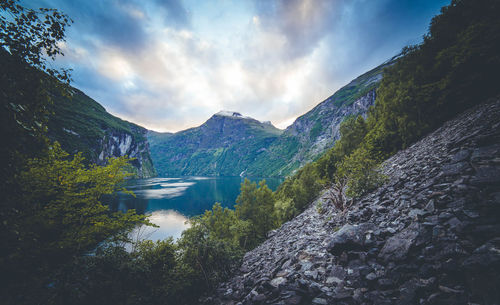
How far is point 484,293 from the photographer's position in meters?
3.77

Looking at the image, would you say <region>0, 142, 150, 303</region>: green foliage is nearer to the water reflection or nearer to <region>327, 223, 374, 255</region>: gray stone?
<region>327, 223, 374, 255</region>: gray stone

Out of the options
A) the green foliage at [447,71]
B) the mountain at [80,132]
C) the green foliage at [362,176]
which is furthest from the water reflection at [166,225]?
the mountain at [80,132]

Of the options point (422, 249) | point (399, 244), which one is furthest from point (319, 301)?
point (422, 249)

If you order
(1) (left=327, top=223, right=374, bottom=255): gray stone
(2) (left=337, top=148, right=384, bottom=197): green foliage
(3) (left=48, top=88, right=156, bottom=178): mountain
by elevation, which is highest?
(3) (left=48, top=88, right=156, bottom=178): mountain

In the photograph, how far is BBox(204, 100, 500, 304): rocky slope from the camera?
4375 millimetres

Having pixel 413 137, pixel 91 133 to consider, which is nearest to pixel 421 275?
pixel 413 137

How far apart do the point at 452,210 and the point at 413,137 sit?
69.4 feet

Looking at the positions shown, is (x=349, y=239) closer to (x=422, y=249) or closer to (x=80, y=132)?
(x=422, y=249)

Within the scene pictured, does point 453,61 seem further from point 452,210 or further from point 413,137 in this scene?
point 452,210

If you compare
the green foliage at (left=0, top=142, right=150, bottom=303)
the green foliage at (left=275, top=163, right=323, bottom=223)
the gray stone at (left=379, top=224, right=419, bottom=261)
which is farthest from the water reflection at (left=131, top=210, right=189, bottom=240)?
the gray stone at (left=379, top=224, right=419, bottom=261)

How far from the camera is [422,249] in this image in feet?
18.1

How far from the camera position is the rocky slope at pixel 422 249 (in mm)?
4375

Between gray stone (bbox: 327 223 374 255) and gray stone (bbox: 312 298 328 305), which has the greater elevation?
gray stone (bbox: 327 223 374 255)

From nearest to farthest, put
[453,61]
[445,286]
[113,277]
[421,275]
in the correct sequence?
[445,286] < [421,275] < [113,277] < [453,61]
